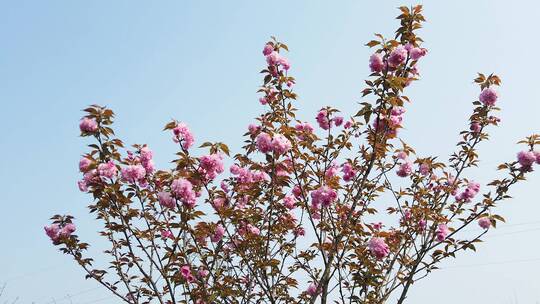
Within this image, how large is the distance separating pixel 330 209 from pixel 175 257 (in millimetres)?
1648

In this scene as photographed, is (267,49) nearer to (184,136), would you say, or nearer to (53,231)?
(184,136)

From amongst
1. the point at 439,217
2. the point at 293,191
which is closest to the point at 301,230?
the point at 293,191

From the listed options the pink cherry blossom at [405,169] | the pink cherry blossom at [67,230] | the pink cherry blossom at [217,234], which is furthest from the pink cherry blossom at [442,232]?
the pink cherry blossom at [67,230]

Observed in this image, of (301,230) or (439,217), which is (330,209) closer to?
(301,230)

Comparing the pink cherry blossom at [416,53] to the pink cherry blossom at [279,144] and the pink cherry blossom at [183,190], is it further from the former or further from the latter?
the pink cherry blossom at [183,190]

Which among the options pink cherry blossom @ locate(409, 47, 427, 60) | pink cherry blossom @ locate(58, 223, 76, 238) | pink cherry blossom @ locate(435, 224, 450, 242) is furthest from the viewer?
pink cherry blossom @ locate(435, 224, 450, 242)

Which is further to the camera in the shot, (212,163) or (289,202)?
(289,202)

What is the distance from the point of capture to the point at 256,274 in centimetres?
472

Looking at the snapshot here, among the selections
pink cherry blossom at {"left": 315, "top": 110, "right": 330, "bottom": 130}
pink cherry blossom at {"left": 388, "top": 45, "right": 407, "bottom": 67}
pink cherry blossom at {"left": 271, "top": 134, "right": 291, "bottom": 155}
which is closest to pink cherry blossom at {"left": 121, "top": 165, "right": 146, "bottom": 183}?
pink cherry blossom at {"left": 271, "top": 134, "right": 291, "bottom": 155}

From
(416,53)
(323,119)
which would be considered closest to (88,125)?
(323,119)

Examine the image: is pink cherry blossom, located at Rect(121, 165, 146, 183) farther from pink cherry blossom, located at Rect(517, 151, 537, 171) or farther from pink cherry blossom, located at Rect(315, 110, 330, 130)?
pink cherry blossom, located at Rect(517, 151, 537, 171)

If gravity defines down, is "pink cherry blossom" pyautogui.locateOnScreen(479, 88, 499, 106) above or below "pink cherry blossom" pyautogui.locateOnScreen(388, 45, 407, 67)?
above

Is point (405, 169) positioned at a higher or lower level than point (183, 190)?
higher

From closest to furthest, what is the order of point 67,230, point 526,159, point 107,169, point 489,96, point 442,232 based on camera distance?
point 107,169, point 67,230, point 442,232, point 526,159, point 489,96
